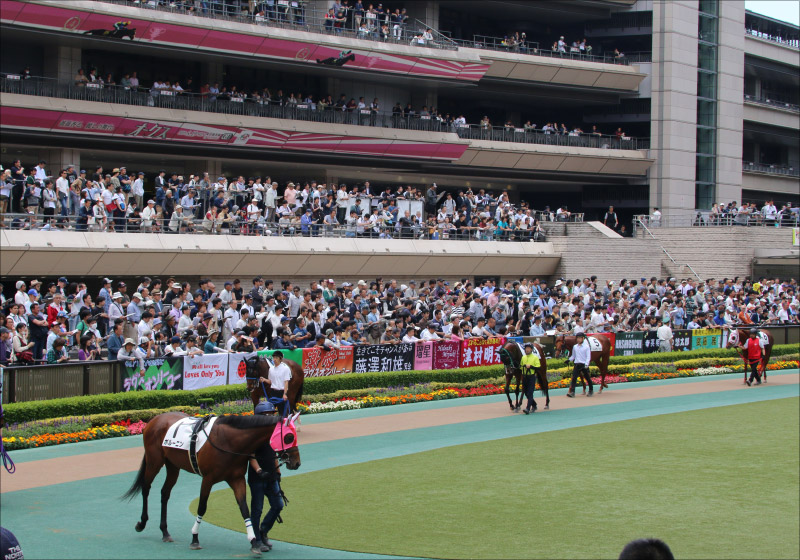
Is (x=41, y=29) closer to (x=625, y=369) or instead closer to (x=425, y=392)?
(x=425, y=392)

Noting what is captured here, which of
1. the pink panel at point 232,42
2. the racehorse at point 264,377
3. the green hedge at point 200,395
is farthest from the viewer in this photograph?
the pink panel at point 232,42

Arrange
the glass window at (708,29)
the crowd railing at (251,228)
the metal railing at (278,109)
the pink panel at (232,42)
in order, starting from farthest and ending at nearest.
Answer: the glass window at (708,29) → the pink panel at (232,42) → the metal railing at (278,109) → the crowd railing at (251,228)

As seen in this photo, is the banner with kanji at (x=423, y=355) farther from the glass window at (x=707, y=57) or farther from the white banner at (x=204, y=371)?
the glass window at (x=707, y=57)

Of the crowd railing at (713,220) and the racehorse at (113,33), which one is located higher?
the racehorse at (113,33)

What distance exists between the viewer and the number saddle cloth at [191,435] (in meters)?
11.2

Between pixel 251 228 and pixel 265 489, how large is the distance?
2331 cm

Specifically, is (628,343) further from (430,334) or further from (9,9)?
(9,9)

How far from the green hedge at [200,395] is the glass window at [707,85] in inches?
1304

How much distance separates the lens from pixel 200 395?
20.4m

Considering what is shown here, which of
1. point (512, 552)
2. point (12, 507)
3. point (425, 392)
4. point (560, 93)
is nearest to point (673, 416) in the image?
point (425, 392)

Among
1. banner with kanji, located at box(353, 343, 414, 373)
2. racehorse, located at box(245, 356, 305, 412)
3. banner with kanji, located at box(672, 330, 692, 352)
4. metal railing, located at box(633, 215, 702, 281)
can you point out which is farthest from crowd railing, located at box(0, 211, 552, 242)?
racehorse, located at box(245, 356, 305, 412)

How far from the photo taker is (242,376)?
71.6 ft

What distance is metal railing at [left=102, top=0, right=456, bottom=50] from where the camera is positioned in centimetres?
3703

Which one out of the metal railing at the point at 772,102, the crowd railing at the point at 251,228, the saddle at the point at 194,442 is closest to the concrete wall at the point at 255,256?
the crowd railing at the point at 251,228
